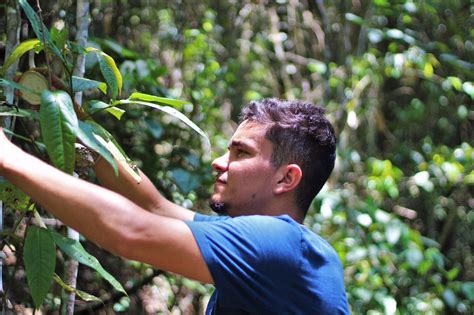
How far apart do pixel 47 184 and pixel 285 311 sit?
0.63 m

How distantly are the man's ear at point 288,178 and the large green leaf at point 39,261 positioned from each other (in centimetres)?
62

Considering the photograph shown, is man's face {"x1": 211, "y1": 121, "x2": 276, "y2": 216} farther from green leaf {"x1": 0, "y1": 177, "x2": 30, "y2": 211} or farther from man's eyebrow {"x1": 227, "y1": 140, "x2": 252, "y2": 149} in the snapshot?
green leaf {"x1": 0, "y1": 177, "x2": 30, "y2": 211}

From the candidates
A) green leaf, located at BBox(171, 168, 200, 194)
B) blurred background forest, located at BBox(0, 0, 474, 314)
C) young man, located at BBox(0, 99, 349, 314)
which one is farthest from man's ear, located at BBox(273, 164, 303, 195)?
green leaf, located at BBox(171, 168, 200, 194)

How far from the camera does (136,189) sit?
2.51 metres

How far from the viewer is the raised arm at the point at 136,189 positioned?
93.9 inches

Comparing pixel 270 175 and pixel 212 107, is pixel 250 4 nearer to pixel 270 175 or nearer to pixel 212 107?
pixel 212 107

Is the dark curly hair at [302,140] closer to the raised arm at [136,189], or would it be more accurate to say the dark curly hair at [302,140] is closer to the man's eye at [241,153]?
the man's eye at [241,153]

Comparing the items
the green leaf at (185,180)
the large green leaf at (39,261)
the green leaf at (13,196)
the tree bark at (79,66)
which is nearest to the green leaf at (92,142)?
the large green leaf at (39,261)

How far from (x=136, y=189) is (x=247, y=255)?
28.3 inches

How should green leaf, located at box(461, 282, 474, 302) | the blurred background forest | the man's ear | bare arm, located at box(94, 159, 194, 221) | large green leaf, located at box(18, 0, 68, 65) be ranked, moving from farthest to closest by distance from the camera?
green leaf, located at box(461, 282, 474, 302)
the blurred background forest
bare arm, located at box(94, 159, 194, 221)
the man's ear
large green leaf, located at box(18, 0, 68, 65)

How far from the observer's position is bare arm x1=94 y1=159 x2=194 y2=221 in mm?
2385

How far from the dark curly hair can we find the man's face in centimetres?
3

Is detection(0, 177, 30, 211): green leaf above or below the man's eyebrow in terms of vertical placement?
below

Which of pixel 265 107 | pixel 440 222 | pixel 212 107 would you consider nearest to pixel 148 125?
pixel 212 107
